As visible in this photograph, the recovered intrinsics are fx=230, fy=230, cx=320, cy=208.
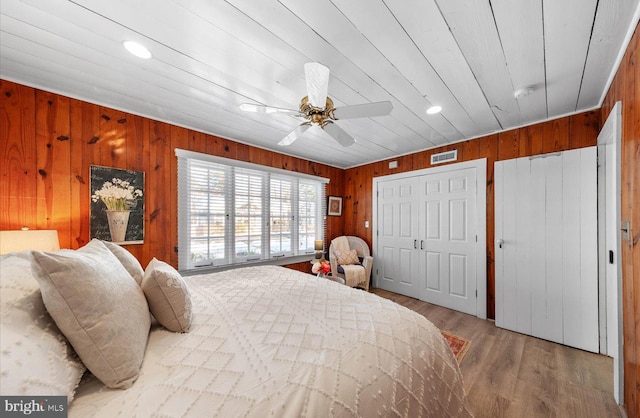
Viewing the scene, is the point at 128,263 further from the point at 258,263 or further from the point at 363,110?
the point at 258,263

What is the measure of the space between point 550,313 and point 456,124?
2.25 meters

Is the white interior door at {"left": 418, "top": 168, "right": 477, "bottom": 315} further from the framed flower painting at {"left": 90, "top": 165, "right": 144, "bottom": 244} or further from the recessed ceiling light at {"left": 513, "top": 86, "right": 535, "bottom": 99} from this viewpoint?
the framed flower painting at {"left": 90, "top": 165, "right": 144, "bottom": 244}

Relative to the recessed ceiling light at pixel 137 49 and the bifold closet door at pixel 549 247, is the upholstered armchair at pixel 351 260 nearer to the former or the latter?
the bifold closet door at pixel 549 247

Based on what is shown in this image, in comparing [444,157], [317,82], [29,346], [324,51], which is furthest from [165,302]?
[444,157]

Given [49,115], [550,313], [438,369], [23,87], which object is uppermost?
[23,87]

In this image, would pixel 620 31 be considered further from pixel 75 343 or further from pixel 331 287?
pixel 75 343

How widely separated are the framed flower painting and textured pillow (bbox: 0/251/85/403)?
153cm

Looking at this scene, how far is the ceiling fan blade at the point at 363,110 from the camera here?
1519 mm

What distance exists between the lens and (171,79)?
181 centimetres

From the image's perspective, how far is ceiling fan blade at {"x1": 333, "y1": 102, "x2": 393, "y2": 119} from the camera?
4.98ft

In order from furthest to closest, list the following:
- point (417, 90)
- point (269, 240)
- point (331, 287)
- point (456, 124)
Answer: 1. point (269, 240)
2. point (456, 124)
3. point (417, 90)
4. point (331, 287)

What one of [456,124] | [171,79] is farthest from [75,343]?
[456,124]

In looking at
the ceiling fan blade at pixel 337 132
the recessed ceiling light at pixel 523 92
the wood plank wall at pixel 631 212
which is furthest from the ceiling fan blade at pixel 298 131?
the wood plank wall at pixel 631 212

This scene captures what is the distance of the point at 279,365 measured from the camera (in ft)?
2.78
